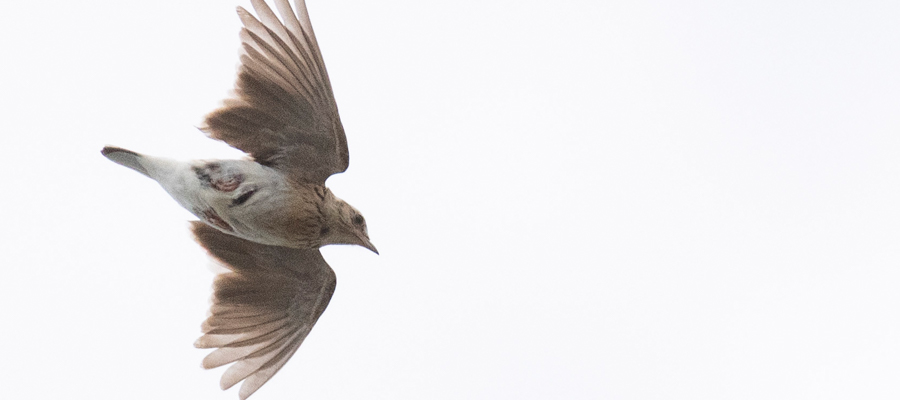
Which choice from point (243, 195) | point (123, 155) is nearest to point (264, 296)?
point (243, 195)

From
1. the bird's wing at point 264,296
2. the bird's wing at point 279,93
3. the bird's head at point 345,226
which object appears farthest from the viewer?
the bird's wing at point 264,296

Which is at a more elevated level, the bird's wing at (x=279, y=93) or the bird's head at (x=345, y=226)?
the bird's wing at (x=279, y=93)

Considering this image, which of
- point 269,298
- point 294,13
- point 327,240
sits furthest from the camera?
point 269,298

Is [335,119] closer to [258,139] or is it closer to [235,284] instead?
[258,139]

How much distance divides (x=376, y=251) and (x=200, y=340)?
173cm

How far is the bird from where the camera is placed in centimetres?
980

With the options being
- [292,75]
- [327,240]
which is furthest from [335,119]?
[327,240]

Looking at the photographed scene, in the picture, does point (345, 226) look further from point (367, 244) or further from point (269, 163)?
point (269, 163)

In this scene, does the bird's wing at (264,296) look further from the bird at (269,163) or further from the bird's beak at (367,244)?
the bird's beak at (367,244)

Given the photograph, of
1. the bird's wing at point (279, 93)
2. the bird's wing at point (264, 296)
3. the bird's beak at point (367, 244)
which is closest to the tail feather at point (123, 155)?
the bird's wing at point (279, 93)

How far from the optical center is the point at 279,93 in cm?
984

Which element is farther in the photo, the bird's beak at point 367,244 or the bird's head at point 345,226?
the bird's beak at point 367,244

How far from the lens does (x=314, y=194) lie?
1019 cm

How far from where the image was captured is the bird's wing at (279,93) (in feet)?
32.0
